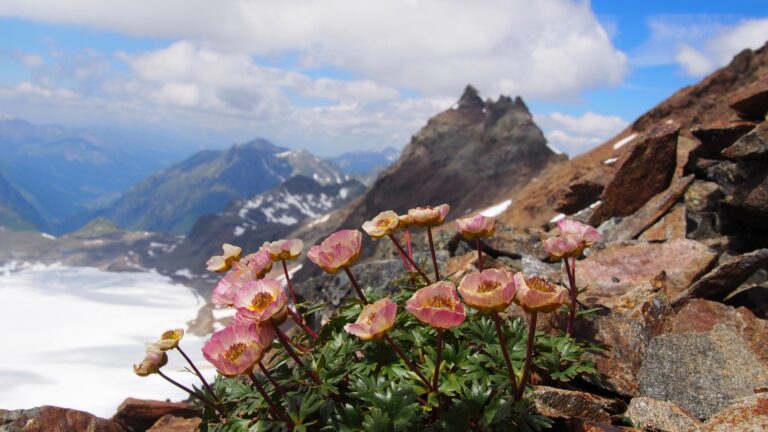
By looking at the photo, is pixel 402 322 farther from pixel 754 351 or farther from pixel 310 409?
pixel 754 351

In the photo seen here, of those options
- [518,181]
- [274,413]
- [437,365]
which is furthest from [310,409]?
[518,181]

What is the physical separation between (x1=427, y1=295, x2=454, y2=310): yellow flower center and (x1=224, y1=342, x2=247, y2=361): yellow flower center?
64.6 inches

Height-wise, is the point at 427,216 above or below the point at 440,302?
above

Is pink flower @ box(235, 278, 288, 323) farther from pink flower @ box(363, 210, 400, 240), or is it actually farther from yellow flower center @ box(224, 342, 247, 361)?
pink flower @ box(363, 210, 400, 240)

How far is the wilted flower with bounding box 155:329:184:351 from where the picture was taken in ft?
17.6

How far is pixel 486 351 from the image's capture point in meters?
5.08

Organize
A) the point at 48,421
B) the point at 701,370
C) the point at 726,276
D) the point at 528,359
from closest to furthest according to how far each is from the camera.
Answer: the point at 528,359, the point at 701,370, the point at 48,421, the point at 726,276

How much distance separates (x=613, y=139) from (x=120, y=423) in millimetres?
92023

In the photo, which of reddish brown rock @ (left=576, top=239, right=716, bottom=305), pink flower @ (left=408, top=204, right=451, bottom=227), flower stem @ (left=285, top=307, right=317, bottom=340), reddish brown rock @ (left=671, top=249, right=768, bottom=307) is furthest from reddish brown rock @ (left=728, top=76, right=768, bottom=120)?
flower stem @ (left=285, top=307, right=317, bottom=340)

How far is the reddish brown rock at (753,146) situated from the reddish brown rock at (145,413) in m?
13.7

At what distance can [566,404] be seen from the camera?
5.16 m

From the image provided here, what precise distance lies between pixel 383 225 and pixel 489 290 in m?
2.26

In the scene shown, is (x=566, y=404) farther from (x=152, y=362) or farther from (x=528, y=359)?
(x=152, y=362)

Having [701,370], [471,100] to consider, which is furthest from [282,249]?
[471,100]
